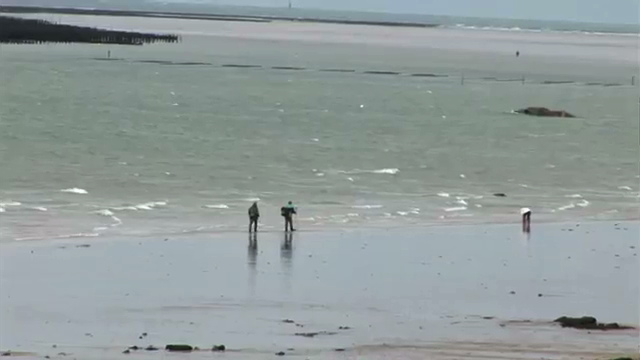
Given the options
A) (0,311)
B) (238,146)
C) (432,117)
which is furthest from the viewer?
(432,117)

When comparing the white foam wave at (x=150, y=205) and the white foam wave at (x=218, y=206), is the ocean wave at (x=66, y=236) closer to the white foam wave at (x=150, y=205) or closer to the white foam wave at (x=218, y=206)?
the white foam wave at (x=150, y=205)

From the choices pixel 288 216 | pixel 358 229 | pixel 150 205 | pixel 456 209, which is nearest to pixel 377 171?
pixel 456 209

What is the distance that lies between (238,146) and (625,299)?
47483 mm

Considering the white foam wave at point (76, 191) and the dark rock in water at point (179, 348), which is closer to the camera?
the dark rock in water at point (179, 348)

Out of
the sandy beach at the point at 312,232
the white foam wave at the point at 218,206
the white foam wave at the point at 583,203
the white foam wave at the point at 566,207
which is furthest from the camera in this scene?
the white foam wave at the point at 583,203

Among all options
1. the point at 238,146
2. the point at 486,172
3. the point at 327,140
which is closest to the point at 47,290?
the point at 486,172

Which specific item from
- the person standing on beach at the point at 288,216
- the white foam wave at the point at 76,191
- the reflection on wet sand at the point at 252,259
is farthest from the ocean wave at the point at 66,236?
the white foam wave at the point at 76,191

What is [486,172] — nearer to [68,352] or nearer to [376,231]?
[376,231]

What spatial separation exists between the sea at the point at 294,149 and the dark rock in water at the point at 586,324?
52.2 ft

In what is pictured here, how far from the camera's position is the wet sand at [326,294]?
976 inches

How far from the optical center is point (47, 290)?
2962 cm

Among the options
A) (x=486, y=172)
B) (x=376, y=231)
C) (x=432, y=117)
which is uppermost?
(x=432, y=117)

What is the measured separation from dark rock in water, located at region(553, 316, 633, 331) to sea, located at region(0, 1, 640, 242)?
15.9 metres

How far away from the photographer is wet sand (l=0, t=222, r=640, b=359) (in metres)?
24.8
